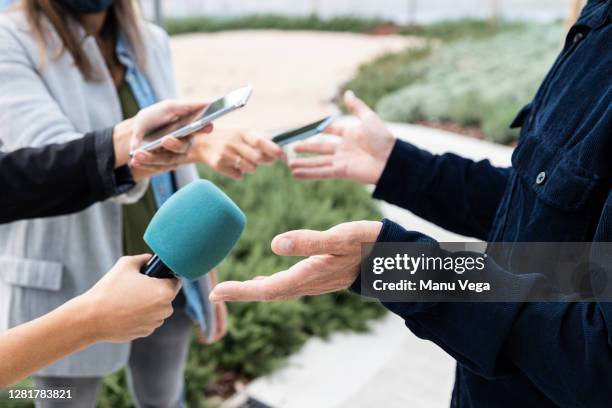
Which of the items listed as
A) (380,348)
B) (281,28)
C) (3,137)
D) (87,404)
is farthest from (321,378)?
(281,28)

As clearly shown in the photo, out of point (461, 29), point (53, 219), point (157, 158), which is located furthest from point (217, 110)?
point (461, 29)

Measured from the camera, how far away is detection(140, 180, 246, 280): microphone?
0.99 m

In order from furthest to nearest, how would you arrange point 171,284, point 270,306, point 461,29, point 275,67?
point 461,29, point 275,67, point 270,306, point 171,284

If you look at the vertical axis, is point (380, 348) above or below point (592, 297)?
below

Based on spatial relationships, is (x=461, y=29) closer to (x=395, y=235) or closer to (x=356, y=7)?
(x=356, y=7)

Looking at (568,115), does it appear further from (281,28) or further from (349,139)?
(281,28)

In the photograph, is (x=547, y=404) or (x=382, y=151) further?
(x=382, y=151)

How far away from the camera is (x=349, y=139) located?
1713 mm

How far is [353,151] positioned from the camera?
1.69 metres

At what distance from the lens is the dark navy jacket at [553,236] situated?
910mm

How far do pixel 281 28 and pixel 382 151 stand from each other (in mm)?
17879

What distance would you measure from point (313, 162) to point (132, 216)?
558mm

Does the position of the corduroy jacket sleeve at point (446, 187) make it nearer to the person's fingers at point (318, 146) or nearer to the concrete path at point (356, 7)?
the person's fingers at point (318, 146)

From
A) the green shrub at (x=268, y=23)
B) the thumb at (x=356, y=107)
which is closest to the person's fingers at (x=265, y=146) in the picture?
the thumb at (x=356, y=107)
